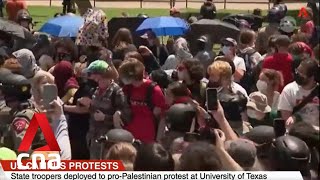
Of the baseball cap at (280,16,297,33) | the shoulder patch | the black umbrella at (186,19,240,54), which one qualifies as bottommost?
the black umbrella at (186,19,240,54)

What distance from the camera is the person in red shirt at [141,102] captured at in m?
6.75

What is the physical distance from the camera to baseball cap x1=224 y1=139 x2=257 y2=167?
470 cm

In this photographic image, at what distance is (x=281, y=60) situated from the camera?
861cm

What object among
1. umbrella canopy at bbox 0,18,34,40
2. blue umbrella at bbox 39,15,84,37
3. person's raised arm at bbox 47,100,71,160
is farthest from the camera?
blue umbrella at bbox 39,15,84,37

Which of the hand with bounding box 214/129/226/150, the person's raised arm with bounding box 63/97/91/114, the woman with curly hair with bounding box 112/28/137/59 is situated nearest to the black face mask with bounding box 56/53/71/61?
the woman with curly hair with bounding box 112/28/137/59

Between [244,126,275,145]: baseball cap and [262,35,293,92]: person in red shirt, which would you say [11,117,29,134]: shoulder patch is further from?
[262,35,293,92]: person in red shirt

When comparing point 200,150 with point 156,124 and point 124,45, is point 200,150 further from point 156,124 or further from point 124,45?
point 124,45

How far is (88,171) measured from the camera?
4.05m

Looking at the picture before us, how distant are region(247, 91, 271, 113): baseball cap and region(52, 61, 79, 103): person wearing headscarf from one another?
5.95ft

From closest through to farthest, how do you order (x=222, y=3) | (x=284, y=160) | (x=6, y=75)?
1. (x=284, y=160)
2. (x=6, y=75)
3. (x=222, y=3)

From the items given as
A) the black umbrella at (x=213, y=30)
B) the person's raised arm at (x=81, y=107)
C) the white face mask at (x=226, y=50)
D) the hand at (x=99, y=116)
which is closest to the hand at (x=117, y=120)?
→ the hand at (x=99, y=116)

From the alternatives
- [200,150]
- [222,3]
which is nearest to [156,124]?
[200,150]

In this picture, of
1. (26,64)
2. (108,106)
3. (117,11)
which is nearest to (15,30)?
(26,64)

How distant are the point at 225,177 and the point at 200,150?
0.22 meters
